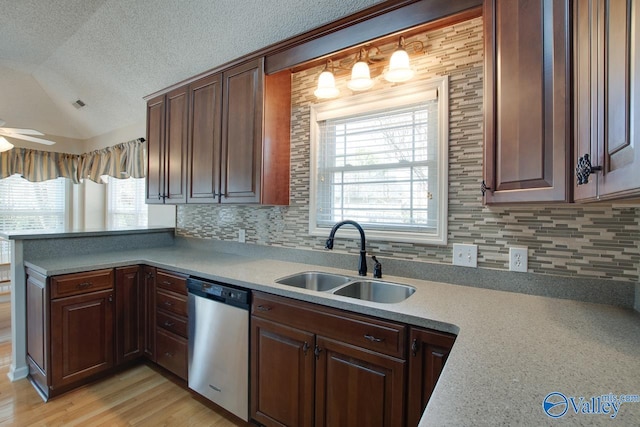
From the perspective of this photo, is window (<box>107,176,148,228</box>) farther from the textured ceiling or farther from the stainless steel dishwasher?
the stainless steel dishwasher

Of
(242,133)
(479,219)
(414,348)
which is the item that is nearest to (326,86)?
(242,133)

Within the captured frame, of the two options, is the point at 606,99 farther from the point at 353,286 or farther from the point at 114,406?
the point at 114,406

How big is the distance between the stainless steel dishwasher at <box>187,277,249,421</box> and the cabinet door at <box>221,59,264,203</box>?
0.69 metres

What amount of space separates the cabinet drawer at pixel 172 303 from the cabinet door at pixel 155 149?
0.99 m

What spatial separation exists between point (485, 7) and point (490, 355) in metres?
1.38

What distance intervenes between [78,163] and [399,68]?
537 centimetres

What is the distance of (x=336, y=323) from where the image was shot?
4.70ft

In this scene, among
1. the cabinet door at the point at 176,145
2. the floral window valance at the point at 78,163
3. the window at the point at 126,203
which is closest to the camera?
the cabinet door at the point at 176,145

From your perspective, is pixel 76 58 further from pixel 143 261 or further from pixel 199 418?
pixel 199 418

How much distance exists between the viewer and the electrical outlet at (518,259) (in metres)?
1.53

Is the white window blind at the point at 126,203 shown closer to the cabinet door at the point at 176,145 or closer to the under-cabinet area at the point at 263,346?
the cabinet door at the point at 176,145

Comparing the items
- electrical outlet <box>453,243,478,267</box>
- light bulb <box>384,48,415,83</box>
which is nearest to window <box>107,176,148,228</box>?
light bulb <box>384,48,415,83</box>

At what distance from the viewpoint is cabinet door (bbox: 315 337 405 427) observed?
1.29m

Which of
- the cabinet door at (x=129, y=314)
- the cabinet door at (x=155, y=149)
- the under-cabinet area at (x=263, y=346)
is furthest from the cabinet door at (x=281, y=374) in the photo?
the cabinet door at (x=155, y=149)
